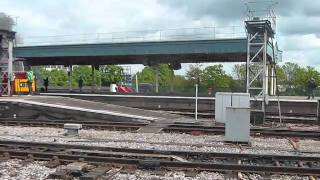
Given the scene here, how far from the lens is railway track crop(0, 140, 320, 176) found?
10.8m

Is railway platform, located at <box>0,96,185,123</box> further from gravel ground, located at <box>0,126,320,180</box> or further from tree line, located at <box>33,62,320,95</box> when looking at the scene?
tree line, located at <box>33,62,320,95</box>

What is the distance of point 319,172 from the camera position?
34.6ft

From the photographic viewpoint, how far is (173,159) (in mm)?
11945

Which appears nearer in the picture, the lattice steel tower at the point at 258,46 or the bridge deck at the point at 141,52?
the lattice steel tower at the point at 258,46

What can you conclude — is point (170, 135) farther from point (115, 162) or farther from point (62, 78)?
point (62, 78)

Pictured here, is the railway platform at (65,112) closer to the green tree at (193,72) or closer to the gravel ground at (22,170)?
the gravel ground at (22,170)

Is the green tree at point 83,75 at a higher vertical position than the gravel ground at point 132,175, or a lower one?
higher

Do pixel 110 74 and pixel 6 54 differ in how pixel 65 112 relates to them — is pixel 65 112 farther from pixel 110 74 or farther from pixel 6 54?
pixel 110 74

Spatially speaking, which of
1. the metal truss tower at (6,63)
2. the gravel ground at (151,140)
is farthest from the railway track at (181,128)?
the metal truss tower at (6,63)

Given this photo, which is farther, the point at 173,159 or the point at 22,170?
the point at 173,159

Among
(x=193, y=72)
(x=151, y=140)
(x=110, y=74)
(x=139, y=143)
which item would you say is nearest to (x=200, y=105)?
(x=151, y=140)

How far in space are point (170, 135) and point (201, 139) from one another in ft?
5.13

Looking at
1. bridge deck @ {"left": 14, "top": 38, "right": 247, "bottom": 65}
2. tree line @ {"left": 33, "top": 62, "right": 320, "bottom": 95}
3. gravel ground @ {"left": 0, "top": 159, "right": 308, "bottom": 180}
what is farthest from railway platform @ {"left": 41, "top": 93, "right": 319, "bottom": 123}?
tree line @ {"left": 33, "top": 62, "right": 320, "bottom": 95}

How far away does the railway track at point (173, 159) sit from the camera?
10812 mm
